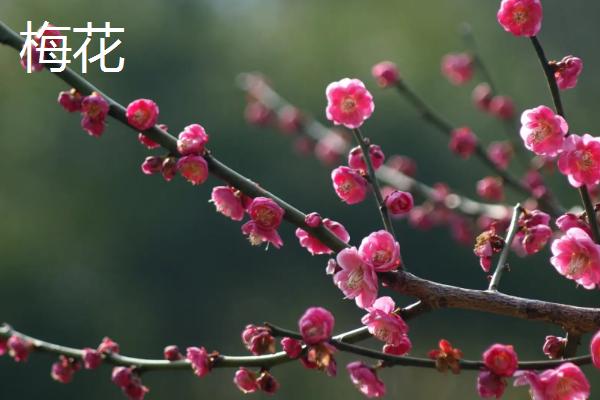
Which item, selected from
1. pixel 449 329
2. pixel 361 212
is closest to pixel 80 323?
pixel 361 212

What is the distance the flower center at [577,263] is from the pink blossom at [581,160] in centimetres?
10

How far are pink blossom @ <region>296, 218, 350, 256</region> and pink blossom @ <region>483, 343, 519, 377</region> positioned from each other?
27cm

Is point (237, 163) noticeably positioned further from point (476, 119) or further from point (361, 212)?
point (476, 119)

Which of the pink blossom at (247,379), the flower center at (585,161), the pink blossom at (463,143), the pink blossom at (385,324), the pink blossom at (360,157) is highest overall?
the pink blossom at (463,143)

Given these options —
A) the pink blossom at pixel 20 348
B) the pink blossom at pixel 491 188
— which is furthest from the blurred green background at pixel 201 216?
the pink blossom at pixel 20 348

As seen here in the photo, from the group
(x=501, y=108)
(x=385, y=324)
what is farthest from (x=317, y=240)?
(x=501, y=108)

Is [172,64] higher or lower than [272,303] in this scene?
higher

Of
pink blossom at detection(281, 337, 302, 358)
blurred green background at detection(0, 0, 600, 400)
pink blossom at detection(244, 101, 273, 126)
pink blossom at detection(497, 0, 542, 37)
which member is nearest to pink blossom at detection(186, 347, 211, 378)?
pink blossom at detection(281, 337, 302, 358)

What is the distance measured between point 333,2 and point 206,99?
5.48 metres

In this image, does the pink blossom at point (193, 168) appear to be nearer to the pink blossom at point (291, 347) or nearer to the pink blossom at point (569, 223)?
the pink blossom at point (291, 347)

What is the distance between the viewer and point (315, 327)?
1.24 metres

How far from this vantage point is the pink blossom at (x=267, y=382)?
139 centimetres

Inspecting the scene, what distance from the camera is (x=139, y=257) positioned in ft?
55.3

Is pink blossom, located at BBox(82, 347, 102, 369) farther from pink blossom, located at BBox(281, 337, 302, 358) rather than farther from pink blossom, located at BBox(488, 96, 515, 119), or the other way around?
pink blossom, located at BBox(488, 96, 515, 119)
